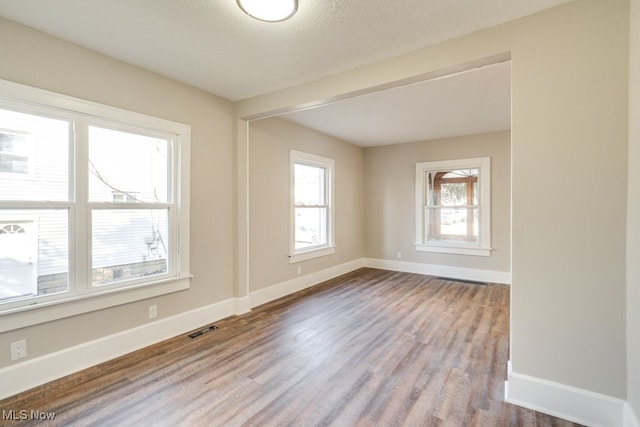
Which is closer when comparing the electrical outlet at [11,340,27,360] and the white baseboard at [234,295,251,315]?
the electrical outlet at [11,340,27,360]

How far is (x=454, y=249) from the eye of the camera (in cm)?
550

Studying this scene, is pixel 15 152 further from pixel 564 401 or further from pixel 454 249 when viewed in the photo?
pixel 454 249

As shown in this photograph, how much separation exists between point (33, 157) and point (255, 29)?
1873mm

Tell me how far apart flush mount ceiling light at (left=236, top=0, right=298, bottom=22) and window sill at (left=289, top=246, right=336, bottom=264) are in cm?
332

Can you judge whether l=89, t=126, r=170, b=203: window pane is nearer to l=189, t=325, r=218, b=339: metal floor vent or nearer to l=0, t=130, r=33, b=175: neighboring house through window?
l=0, t=130, r=33, b=175: neighboring house through window

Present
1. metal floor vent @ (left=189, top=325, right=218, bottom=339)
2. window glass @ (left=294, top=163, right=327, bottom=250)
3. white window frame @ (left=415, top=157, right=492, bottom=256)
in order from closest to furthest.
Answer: metal floor vent @ (left=189, top=325, right=218, bottom=339), window glass @ (left=294, top=163, right=327, bottom=250), white window frame @ (left=415, top=157, right=492, bottom=256)

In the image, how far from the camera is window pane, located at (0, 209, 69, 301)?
2.11m

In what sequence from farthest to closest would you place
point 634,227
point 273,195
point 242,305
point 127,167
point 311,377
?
1. point 273,195
2. point 242,305
3. point 127,167
4. point 311,377
5. point 634,227

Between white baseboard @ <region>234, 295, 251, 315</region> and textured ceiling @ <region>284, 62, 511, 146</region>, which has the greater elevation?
textured ceiling @ <region>284, 62, 511, 146</region>

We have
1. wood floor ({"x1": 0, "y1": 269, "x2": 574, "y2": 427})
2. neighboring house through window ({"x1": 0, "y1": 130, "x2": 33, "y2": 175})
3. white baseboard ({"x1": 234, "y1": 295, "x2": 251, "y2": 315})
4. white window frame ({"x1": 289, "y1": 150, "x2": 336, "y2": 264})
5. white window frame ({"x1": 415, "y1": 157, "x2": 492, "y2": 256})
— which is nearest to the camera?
wood floor ({"x1": 0, "y1": 269, "x2": 574, "y2": 427})

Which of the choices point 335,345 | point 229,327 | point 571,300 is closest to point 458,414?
point 571,300

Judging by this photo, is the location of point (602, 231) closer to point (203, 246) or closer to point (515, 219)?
point (515, 219)

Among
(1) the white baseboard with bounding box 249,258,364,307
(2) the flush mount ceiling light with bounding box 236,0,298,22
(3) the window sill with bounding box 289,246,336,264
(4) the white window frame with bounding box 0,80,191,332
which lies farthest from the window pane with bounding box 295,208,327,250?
(2) the flush mount ceiling light with bounding box 236,0,298,22

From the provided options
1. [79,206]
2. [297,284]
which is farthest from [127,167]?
[297,284]
